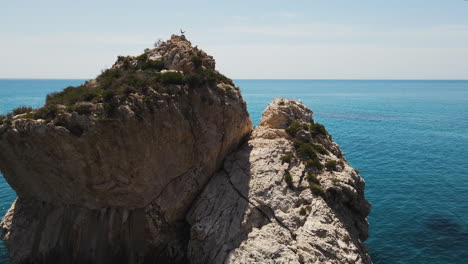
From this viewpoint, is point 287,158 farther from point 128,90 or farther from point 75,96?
point 75,96

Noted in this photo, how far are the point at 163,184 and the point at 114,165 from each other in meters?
4.42

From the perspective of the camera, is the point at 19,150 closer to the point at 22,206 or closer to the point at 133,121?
the point at 22,206

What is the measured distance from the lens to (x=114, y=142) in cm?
2405

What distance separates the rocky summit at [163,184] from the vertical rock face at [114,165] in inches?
3.4

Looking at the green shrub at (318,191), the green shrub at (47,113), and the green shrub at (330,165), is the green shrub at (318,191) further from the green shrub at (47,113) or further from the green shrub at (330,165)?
the green shrub at (47,113)

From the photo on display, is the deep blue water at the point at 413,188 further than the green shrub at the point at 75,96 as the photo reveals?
Yes

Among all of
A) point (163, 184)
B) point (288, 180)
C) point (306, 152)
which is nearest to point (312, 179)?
point (288, 180)

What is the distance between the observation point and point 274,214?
26453mm

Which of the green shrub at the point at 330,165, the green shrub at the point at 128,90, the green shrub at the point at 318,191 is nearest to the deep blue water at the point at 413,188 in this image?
the green shrub at the point at 330,165

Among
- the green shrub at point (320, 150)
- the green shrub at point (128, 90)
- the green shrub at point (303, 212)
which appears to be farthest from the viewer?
the green shrub at point (320, 150)

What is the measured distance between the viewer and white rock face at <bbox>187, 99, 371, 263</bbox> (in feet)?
79.6

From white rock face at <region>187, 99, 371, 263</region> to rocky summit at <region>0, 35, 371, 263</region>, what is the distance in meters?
0.09

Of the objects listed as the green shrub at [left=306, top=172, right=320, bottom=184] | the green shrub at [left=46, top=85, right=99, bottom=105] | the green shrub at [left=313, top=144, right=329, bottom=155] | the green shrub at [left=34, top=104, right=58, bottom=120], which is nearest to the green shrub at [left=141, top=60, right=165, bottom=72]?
the green shrub at [left=46, top=85, right=99, bottom=105]

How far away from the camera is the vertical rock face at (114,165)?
23875 mm
